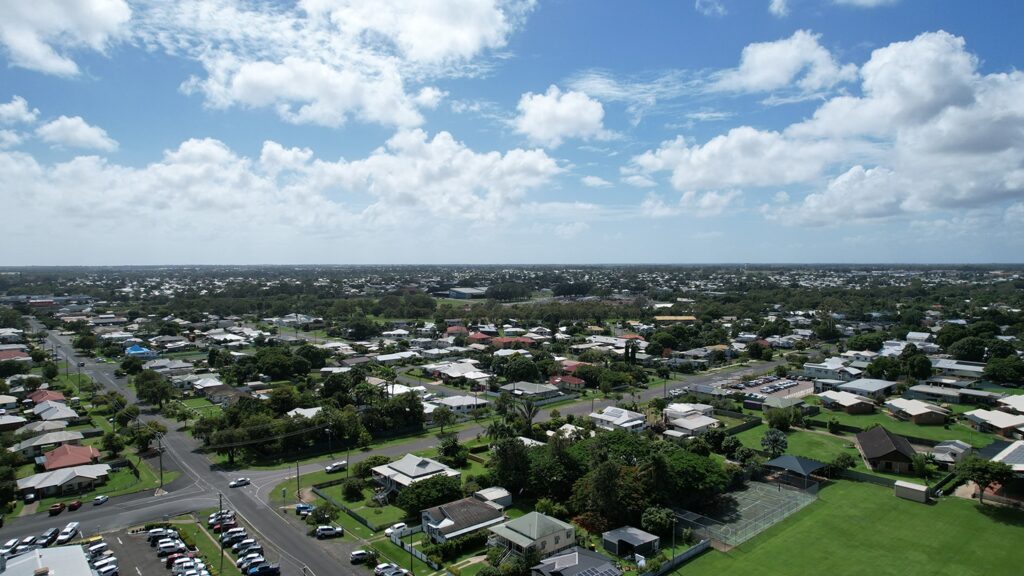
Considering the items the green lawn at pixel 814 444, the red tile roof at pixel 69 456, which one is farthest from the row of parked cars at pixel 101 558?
the green lawn at pixel 814 444

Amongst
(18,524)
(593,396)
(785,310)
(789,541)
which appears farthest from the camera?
A: (785,310)

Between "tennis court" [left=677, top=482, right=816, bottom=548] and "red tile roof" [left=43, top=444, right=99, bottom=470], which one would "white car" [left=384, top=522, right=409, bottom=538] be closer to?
"tennis court" [left=677, top=482, right=816, bottom=548]

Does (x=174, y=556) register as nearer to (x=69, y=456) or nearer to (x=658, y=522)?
(x=69, y=456)

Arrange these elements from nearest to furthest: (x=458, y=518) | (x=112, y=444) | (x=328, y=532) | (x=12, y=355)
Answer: (x=328, y=532), (x=458, y=518), (x=112, y=444), (x=12, y=355)

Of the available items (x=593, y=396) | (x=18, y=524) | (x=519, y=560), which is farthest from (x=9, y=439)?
(x=593, y=396)

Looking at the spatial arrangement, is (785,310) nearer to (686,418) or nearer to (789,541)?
(686,418)

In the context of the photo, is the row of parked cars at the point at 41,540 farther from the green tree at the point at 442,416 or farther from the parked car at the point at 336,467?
the green tree at the point at 442,416

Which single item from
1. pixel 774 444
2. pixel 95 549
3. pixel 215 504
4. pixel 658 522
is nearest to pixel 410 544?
pixel 658 522
